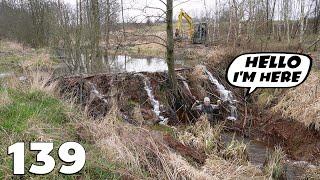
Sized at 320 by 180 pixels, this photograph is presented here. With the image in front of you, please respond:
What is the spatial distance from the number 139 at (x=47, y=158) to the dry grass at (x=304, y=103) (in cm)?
724

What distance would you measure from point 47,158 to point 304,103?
8.66 metres

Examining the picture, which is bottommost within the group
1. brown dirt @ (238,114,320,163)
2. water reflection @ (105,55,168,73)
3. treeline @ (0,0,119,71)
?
brown dirt @ (238,114,320,163)

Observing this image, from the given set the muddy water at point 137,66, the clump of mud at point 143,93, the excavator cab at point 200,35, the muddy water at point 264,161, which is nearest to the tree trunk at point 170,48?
the clump of mud at point 143,93

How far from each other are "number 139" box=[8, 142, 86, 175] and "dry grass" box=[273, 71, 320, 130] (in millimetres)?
7240

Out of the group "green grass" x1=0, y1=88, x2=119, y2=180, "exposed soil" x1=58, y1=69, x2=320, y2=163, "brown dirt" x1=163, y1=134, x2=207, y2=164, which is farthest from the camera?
"exposed soil" x1=58, y1=69, x2=320, y2=163

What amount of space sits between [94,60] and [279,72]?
27.4 ft

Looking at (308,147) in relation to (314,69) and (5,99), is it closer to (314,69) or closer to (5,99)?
(314,69)

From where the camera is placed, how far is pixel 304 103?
36.3 feet

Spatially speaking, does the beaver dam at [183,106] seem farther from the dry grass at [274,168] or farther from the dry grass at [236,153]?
the dry grass at [274,168]

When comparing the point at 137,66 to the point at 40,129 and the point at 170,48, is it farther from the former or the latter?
the point at 40,129

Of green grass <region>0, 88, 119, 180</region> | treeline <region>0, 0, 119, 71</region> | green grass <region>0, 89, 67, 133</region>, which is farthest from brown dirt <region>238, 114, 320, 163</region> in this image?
treeline <region>0, 0, 119, 71</region>

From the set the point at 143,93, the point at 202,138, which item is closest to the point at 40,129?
the point at 202,138

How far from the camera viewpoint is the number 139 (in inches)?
170

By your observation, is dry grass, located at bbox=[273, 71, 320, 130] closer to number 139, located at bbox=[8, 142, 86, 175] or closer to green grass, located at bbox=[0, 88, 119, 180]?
green grass, located at bbox=[0, 88, 119, 180]
